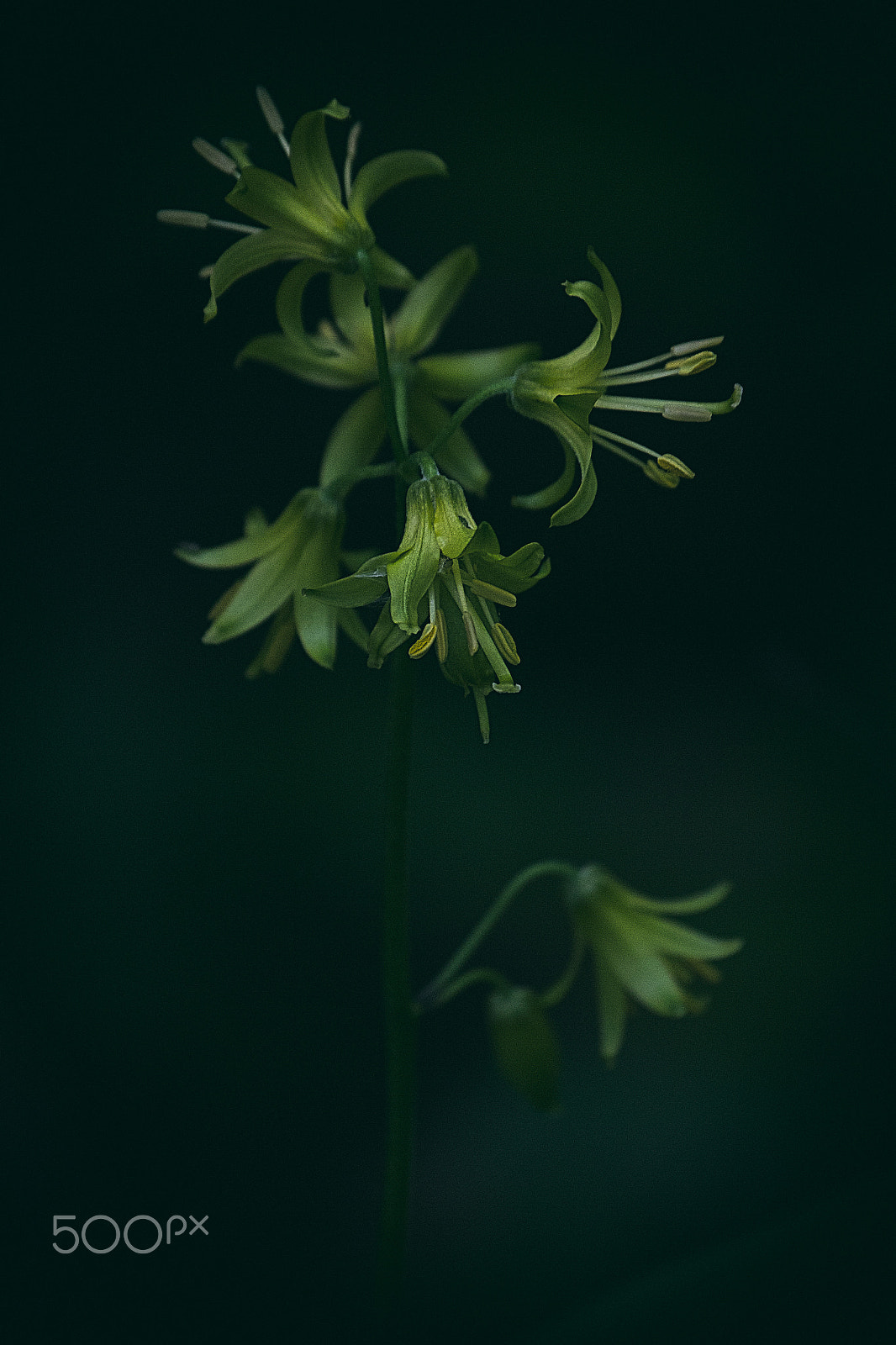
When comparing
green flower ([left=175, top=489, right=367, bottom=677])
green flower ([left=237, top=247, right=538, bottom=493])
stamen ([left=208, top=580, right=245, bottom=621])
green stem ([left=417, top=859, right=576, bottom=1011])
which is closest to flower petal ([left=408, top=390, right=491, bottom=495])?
green flower ([left=237, top=247, right=538, bottom=493])

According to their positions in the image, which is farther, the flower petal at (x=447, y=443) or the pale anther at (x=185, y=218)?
the flower petal at (x=447, y=443)

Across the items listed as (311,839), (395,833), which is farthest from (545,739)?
(395,833)

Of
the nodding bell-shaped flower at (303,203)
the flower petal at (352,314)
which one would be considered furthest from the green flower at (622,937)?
the nodding bell-shaped flower at (303,203)

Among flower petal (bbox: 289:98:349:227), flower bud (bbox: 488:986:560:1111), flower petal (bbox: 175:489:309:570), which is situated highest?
flower petal (bbox: 289:98:349:227)

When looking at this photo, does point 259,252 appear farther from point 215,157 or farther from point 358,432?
point 358,432

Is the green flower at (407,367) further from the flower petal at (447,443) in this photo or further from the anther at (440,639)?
the anther at (440,639)

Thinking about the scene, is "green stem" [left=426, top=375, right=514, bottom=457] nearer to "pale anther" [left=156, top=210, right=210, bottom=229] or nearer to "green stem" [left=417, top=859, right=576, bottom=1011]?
"pale anther" [left=156, top=210, right=210, bottom=229]

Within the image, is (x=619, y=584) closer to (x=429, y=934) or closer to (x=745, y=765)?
(x=745, y=765)
